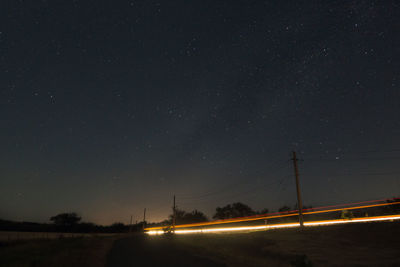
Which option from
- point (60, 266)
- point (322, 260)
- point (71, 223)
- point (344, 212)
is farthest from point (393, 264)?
point (71, 223)

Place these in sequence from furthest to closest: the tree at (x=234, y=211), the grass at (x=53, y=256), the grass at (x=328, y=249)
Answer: the tree at (x=234, y=211)
the grass at (x=53, y=256)
the grass at (x=328, y=249)

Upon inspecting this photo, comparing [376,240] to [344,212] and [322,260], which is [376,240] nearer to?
[322,260]

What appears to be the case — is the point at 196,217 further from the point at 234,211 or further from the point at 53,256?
the point at 53,256

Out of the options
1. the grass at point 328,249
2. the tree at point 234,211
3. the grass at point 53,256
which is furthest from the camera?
the tree at point 234,211

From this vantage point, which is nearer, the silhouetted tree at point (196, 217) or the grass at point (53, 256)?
the grass at point (53, 256)

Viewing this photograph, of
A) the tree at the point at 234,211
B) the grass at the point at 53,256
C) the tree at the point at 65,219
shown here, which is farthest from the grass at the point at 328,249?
the tree at the point at 65,219

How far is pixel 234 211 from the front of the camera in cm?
11700

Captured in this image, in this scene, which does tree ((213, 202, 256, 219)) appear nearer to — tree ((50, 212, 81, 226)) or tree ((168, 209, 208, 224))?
tree ((168, 209, 208, 224))

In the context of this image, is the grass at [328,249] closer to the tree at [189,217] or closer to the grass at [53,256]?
the grass at [53,256]

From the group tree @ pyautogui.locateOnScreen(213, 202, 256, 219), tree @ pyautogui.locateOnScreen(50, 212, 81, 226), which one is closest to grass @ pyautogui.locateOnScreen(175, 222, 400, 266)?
tree @ pyautogui.locateOnScreen(213, 202, 256, 219)

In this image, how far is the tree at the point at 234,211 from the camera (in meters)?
115

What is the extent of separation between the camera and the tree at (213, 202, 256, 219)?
115 m

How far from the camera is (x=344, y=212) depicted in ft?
119

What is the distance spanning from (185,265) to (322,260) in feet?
24.4
